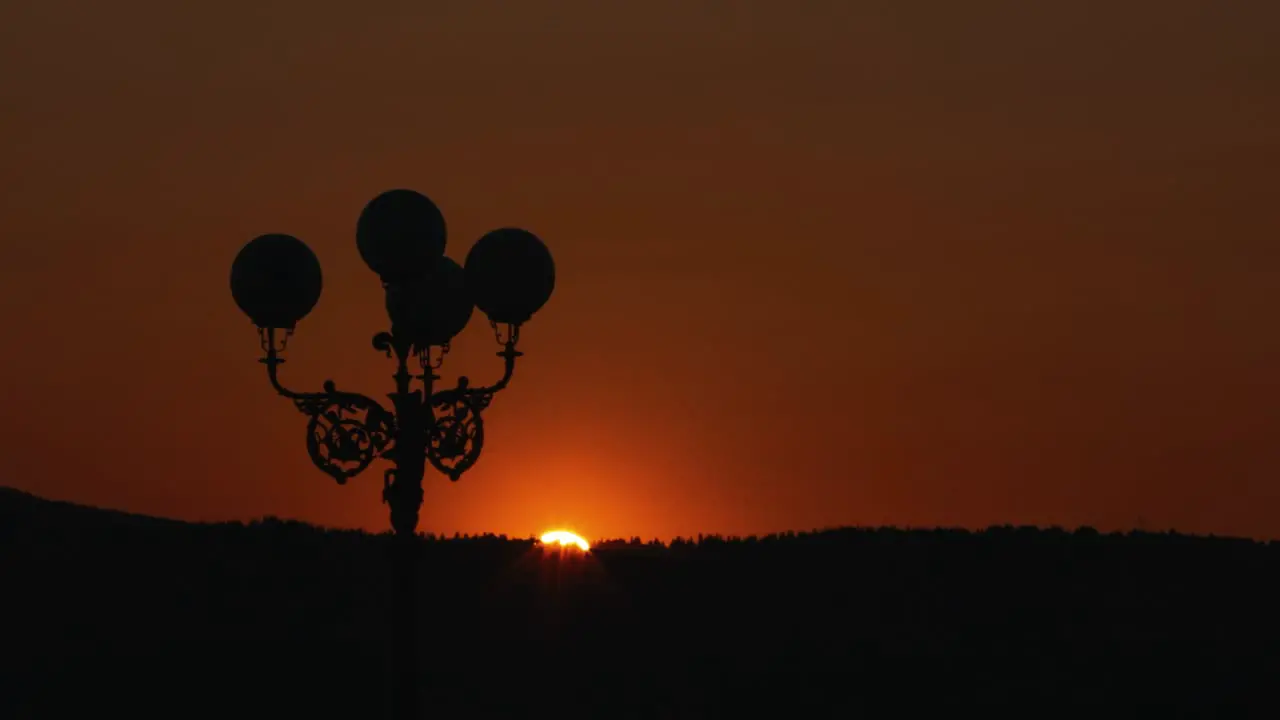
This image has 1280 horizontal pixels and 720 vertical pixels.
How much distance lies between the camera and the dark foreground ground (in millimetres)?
29484

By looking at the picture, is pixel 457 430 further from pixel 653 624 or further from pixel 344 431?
pixel 653 624

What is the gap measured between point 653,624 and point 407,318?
18.8 metres

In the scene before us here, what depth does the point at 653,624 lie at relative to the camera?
1283 inches

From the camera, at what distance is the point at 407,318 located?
14.4m

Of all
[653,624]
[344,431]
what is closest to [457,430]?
[344,431]

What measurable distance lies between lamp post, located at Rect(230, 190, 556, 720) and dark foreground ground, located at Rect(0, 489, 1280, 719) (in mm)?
15379

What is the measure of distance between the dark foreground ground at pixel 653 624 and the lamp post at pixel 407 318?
15379 mm

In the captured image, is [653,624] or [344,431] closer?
[344,431]

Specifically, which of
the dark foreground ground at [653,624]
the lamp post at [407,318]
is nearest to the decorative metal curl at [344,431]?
the lamp post at [407,318]

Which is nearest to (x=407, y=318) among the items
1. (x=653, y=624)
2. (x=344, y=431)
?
(x=344, y=431)

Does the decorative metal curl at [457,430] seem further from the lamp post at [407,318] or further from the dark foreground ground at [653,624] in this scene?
the dark foreground ground at [653,624]

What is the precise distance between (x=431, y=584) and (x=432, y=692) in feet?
13.1

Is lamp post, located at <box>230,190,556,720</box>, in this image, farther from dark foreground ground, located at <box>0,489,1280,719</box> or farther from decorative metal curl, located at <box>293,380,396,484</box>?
dark foreground ground, located at <box>0,489,1280,719</box>

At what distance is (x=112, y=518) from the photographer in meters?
37.1
